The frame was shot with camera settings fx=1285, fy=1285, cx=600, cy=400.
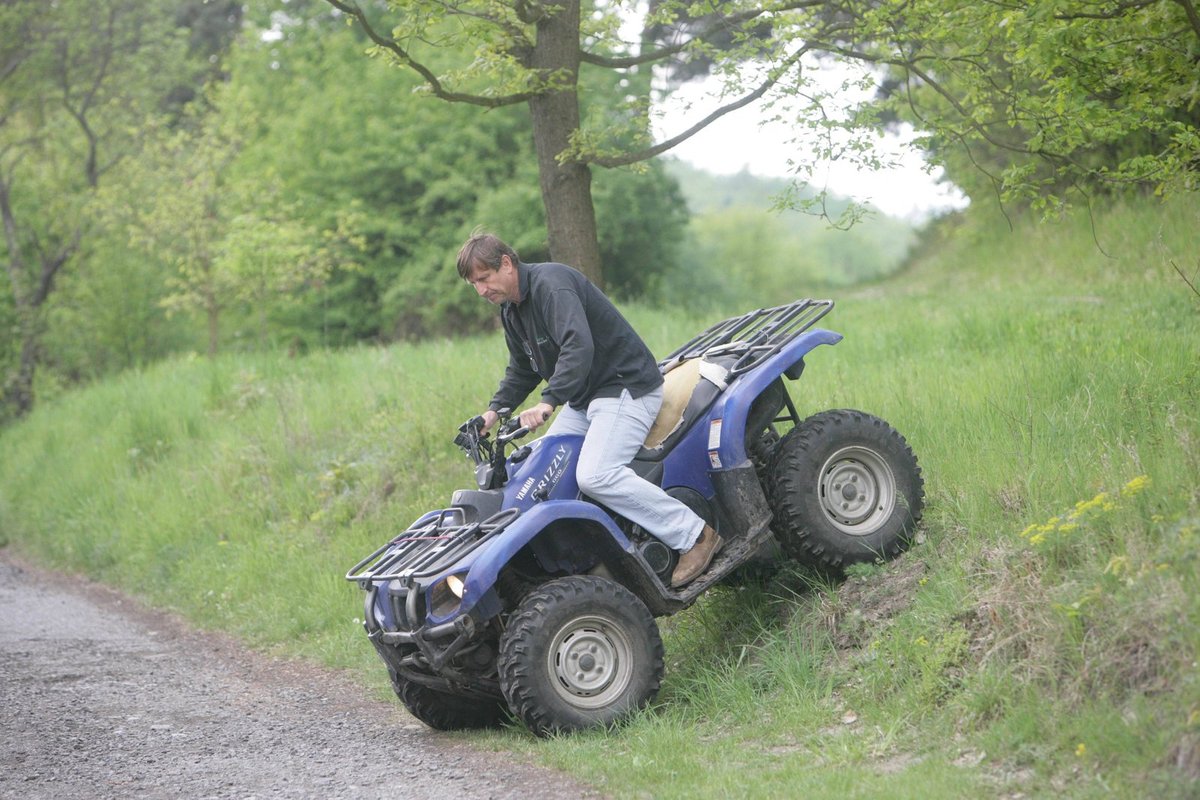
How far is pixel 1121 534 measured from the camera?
568 centimetres

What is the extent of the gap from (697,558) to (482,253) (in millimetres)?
2018

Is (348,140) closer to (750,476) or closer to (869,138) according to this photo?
(869,138)

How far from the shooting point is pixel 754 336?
7.75 metres

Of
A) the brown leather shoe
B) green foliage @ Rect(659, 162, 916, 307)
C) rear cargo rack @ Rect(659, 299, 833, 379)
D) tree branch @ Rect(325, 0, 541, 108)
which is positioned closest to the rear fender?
rear cargo rack @ Rect(659, 299, 833, 379)

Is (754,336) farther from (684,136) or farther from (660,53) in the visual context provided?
(660,53)

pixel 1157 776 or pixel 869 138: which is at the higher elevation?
pixel 869 138

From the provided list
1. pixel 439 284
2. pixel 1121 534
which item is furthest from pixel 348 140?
pixel 1121 534

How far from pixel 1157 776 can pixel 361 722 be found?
4615 millimetres

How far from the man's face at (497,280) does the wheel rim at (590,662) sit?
5.75ft

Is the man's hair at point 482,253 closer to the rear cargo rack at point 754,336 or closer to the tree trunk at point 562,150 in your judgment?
the rear cargo rack at point 754,336

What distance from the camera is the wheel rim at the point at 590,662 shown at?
642 centimetres

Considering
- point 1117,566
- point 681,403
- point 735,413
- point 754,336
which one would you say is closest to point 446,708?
point 681,403

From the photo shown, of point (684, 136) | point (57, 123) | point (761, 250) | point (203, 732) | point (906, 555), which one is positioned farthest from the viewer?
point (761, 250)

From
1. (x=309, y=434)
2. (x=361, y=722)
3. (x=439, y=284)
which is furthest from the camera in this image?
(x=439, y=284)
